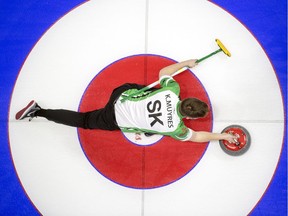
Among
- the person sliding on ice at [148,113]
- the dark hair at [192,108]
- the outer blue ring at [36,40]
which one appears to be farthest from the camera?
the outer blue ring at [36,40]

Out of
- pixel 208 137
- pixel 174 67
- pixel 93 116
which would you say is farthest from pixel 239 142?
pixel 93 116

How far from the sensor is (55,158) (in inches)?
119

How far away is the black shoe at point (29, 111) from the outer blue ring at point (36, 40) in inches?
10.5

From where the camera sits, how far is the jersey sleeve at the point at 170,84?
2.29 meters

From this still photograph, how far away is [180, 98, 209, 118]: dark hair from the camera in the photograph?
2043mm

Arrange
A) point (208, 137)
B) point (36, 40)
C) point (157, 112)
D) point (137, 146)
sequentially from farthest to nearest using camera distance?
1. point (36, 40)
2. point (137, 146)
3. point (208, 137)
4. point (157, 112)

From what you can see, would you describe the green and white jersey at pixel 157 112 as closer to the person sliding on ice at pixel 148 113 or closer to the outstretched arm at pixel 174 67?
the person sliding on ice at pixel 148 113

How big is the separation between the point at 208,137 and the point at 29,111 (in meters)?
1.71

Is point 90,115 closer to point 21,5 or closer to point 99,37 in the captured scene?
point 99,37

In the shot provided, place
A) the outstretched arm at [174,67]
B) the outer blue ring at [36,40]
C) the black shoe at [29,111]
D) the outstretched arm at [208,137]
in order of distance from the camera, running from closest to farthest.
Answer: the outstretched arm at [208,137] < the outstretched arm at [174,67] < the outer blue ring at [36,40] < the black shoe at [29,111]

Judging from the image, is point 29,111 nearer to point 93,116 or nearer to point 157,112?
point 93,116

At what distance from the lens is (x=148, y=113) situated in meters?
2.21

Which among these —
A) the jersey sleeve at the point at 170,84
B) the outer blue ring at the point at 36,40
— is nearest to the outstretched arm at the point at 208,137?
the jersey sleeve at the point at 170,84

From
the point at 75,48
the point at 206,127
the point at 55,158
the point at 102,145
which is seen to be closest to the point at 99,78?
Result: the point at 75,48
